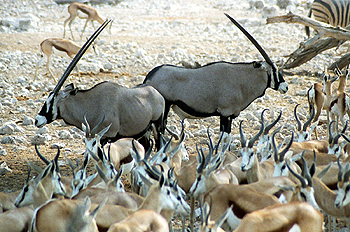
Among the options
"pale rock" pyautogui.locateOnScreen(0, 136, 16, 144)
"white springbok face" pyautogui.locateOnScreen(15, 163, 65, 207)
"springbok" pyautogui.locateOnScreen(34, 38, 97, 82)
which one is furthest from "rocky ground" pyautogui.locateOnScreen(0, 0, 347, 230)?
"white springbok face" pyautogui.locateOnScreen(15, 163, 65, 207)

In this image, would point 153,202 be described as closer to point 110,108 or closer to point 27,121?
point 110,108

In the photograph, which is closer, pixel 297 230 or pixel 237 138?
pixel 297 230

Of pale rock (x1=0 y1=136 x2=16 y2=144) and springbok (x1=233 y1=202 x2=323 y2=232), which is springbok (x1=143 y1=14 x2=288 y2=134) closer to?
pale rock (x1=0 y1=136 x2=16 y2=144)

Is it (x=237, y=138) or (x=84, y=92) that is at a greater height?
(x=84, y=92)

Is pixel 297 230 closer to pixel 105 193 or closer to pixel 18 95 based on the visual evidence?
pixel 105 193

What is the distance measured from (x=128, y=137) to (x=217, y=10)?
17.7 meters

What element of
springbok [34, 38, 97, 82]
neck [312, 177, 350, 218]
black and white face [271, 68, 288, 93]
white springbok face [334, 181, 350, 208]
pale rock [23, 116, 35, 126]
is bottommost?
pale rock [23, 116, 35, 126]

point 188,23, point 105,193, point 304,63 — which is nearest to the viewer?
point 105,193

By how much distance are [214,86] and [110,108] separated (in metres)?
1.85

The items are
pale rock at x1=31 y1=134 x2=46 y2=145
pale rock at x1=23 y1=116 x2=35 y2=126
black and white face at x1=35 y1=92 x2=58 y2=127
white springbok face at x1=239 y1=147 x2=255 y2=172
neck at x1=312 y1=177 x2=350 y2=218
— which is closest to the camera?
neck at x1=312 y1=177 x2=350 y2=218

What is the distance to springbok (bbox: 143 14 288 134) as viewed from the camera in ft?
25.7

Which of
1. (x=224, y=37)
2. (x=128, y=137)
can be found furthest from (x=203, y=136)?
(x=224, y=37)

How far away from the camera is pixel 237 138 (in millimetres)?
8594

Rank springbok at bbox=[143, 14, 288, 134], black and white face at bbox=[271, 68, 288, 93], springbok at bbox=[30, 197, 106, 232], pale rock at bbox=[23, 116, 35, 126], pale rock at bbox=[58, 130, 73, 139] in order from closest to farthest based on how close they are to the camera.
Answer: springbok at bbox=[30, 197, 106, 232] → springbok at bbox=[143, 14, 288, 134] → black and white face at bbox=[271, 68, 288, 93] → pale rock at bbox=[58, 130, 73, 139] → pale rock at bbox=[23, 116, 35, 126]
